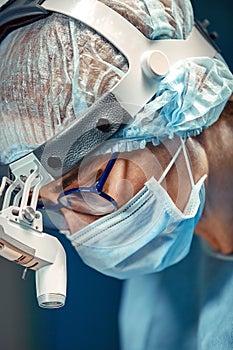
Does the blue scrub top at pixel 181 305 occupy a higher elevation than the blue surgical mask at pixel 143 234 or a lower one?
lower

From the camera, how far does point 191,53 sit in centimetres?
114

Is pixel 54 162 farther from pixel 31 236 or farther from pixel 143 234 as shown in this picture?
pixel 143 234

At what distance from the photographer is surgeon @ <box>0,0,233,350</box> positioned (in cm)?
108

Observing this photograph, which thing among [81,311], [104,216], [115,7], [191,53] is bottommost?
[81,311]

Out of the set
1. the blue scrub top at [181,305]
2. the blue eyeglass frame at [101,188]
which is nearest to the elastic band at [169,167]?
the blue eyeglass frame at [101,188]

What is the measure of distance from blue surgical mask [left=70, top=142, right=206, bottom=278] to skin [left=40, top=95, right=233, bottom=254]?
15mm

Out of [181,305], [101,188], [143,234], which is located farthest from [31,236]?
[181,305]

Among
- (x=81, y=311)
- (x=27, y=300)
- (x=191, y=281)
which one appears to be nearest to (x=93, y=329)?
(x=81, y=311)

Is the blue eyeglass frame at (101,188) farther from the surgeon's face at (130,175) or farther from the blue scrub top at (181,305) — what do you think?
the blue scrub top at (181,305)

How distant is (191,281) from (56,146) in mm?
676

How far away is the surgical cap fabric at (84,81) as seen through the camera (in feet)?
3.52

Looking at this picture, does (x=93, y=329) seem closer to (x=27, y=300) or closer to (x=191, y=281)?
(x=27, y=300)

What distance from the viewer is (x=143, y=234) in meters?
1.23

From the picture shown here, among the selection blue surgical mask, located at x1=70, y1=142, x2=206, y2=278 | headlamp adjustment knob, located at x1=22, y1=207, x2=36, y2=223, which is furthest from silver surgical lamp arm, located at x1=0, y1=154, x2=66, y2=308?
blue surgical mask, located at x1=70, y1=142, x2=206, y2=278
